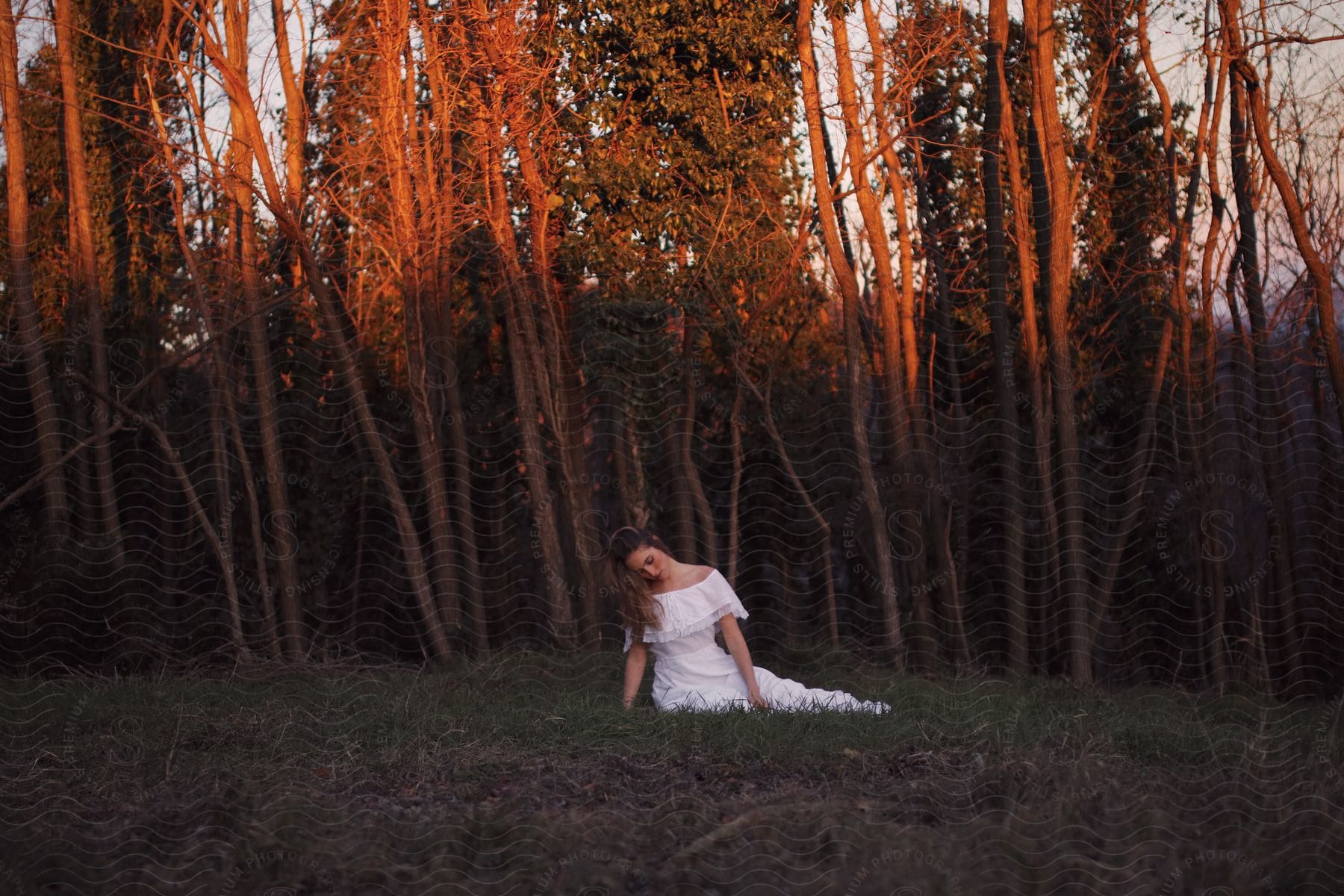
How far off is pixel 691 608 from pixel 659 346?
292 centimetres

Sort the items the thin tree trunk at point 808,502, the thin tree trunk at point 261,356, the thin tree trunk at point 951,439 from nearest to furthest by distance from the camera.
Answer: the thin tree trunk at point 261,356
the thin tree trunk at point 808,502
the thin tree trunk at point 951,439

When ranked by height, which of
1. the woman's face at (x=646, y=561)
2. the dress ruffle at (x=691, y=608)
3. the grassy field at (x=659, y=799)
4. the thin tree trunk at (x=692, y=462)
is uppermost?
the thin tree trunk at (x=692, y=462)

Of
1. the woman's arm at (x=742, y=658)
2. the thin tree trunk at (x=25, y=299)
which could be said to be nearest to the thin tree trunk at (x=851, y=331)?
the woman's arm at (x=742, y=658)

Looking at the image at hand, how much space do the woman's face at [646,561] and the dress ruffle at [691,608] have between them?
133 millimetres

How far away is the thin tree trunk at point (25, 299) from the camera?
6.93 metres

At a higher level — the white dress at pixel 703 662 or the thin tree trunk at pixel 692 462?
the thin tree trunk at pixel 692 462

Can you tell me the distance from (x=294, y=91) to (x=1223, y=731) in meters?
6.10

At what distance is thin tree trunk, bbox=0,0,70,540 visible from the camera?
22.7ft

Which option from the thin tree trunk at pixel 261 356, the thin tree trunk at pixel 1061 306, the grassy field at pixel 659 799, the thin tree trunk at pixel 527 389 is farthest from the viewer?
the thin tree trunk at pixel 527 389

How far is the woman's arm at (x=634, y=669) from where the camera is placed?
15.8ft

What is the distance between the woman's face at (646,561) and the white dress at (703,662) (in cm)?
14

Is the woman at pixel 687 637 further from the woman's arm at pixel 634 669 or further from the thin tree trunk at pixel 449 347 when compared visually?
the thin tree trunk at pixel 449 347

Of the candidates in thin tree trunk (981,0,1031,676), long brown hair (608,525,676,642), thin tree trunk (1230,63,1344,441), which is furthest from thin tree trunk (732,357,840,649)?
thin tree trunk (1230,63,1344,441)

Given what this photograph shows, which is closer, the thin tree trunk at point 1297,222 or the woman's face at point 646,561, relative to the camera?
the woman's face at point 646,561
